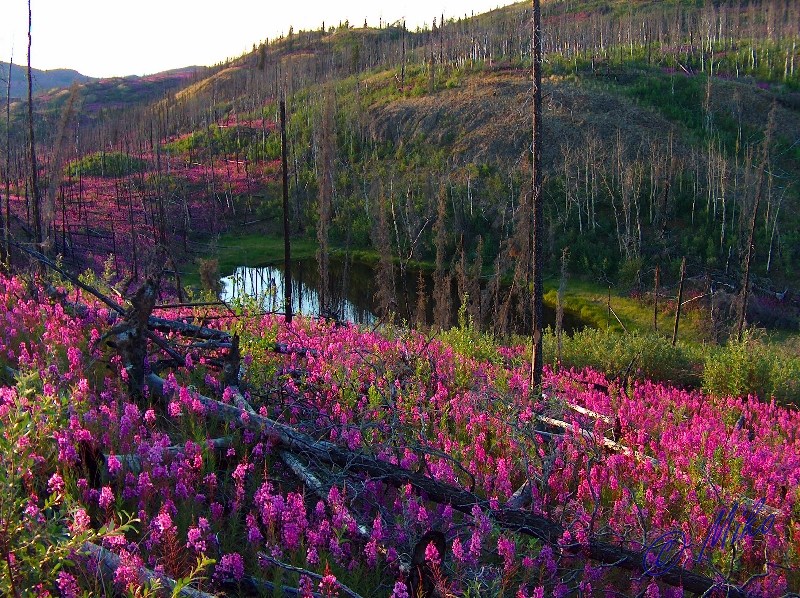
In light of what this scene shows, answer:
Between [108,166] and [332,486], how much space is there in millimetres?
78622

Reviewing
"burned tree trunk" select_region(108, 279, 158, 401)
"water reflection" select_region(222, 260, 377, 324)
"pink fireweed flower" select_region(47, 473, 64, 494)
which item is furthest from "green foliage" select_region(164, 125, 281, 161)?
"pink fireweed flower" select_region(47, 473, 64, 494)

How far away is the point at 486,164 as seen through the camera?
194ft

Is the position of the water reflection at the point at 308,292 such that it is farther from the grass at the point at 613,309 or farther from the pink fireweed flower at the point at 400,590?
the pink fireweed flower at the point at 400,590

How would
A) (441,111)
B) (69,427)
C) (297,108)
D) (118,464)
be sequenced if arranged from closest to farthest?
(118,464) → (69,427) → (441,111) → (297,108)

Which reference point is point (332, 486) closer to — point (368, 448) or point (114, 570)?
point (368, 448)

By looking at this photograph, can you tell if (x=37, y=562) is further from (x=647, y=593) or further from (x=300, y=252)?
(x=300, y=252)

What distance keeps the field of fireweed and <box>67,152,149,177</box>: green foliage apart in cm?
6907

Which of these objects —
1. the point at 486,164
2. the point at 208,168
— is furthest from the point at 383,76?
the point at 486,164

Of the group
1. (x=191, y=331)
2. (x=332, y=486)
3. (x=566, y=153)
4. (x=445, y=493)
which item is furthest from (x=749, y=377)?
(x=566, y=153)

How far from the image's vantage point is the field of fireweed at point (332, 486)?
343cm

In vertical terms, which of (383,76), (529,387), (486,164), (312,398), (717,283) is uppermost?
(383,76)

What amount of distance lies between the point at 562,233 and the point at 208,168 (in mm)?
45963

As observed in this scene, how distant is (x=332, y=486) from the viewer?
4.51 meters

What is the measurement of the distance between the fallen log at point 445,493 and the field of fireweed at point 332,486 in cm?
2
